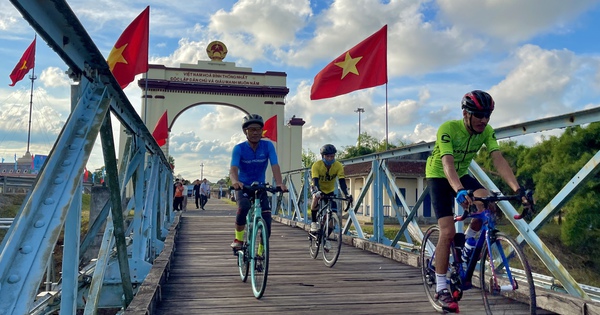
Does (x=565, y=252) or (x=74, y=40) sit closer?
(x=74, y=40)

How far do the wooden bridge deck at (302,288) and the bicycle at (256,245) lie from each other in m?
0.15

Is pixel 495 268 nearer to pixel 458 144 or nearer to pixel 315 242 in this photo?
pixel 458 144

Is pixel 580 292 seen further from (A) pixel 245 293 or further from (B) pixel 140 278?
(B) pixel 140 278

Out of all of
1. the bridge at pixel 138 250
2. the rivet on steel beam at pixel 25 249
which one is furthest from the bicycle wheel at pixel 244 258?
the rivet on steel beam at pixel 25 249

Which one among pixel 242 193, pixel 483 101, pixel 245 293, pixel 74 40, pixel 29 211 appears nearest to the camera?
pixel 29 211

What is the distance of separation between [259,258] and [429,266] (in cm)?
149

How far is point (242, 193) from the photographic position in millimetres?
4879

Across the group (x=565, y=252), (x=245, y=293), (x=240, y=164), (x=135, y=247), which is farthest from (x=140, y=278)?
(x=565, y=252)

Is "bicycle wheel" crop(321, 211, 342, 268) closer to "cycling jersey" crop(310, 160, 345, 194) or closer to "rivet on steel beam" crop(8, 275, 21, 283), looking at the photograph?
"cycling jersey" crop(310, 160, 345, 194)

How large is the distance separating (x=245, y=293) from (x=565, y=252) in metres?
31.6

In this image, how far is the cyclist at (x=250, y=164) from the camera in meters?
4.86

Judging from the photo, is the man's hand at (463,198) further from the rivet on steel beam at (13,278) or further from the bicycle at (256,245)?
the rivet on steel beam at (13,278)

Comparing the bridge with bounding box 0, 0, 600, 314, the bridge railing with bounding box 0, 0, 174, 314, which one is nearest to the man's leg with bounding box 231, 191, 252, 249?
the bridge with bounding box 0, 0, 600, 314

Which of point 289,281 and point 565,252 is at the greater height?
point 289,281
